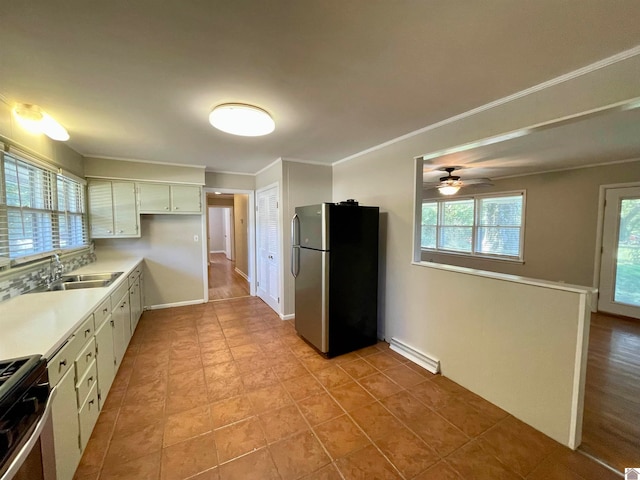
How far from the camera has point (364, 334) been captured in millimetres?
2984

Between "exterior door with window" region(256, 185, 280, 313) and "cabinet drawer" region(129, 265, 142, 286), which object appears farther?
"exterior door with window" region(256, 185, 280, 313)

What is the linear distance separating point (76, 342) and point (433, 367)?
2.79m

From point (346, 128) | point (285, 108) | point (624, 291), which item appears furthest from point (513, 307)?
point (624, 291)

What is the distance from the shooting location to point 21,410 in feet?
2.97

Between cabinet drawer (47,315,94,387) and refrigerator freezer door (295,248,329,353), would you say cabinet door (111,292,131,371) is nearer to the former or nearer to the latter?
cabinet drawer (47,315,94,387)

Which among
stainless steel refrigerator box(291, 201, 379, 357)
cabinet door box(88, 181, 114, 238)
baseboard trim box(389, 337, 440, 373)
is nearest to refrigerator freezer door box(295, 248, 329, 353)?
stainless steel refrigerator box(291, 201, 379, 357)

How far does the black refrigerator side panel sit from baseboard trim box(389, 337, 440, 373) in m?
0.28

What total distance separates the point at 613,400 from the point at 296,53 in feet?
11.6

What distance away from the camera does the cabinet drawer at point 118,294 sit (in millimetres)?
2267

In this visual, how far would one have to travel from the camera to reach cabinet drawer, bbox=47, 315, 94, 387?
121 centimetres

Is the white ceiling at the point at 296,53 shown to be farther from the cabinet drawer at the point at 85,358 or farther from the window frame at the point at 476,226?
the window frame at the point at 476,226

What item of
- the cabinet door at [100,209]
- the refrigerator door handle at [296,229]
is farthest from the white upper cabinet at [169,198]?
the refrigerator door handle at [296,229]

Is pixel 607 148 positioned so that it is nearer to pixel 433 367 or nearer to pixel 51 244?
pixel 433 367

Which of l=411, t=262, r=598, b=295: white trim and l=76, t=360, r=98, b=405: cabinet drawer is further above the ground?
l=411, t=262, r=598, b=295: white trim
